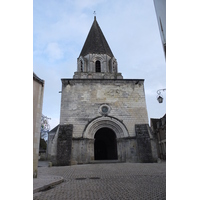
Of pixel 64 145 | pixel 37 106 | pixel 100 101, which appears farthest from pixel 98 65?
pixel 37 106

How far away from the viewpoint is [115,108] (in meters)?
13.5

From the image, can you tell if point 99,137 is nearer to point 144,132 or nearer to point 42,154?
point 144,132

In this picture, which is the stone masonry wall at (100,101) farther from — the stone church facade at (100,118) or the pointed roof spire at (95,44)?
the pointed roof spire at (95,44)

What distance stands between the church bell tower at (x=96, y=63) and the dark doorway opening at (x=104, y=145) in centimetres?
584

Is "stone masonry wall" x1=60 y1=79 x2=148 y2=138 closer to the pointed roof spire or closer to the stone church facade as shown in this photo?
the stone church facade

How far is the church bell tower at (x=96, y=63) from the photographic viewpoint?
15680mm

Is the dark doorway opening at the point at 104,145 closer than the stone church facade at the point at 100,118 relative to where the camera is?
No

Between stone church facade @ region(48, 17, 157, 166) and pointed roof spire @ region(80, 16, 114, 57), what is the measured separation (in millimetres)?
2540

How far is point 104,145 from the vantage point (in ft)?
60.1

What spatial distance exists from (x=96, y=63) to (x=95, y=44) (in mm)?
2623

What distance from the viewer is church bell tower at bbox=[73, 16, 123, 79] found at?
15.7 meters

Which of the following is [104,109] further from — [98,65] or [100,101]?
[98,65]

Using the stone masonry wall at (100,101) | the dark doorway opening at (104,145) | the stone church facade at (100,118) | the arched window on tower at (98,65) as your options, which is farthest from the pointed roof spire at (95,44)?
the dark doorway opening at (104,145)
